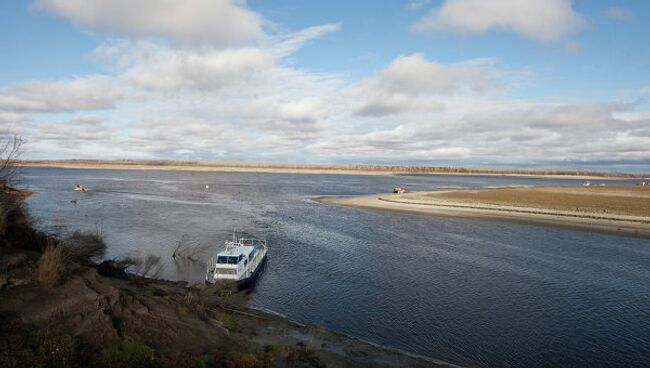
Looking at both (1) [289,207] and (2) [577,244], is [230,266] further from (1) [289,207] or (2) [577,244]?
(1) [289,207]

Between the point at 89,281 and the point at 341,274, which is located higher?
the point at 89,281

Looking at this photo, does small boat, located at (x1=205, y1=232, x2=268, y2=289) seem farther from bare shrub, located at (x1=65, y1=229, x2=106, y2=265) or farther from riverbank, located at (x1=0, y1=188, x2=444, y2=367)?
bare shrub, located at (x1=65, y1=229, x2=106, y2=265)

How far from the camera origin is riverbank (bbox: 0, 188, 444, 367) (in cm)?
1214

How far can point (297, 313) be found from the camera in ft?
76.7

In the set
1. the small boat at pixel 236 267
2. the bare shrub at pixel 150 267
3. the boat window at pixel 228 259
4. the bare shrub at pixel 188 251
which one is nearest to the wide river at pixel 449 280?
the bare shrub at pixel 188 251

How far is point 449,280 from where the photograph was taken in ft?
99.9

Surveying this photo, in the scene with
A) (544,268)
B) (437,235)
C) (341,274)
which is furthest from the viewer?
(437,235)

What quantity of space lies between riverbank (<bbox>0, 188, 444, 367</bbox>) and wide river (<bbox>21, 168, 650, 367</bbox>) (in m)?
3.44

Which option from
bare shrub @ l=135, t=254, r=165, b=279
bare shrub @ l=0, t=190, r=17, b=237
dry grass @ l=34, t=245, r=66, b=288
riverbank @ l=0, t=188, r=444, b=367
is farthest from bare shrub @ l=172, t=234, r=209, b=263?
dry grass @ l=34, t=245, r=66, b=288

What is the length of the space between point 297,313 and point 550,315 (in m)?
13.8

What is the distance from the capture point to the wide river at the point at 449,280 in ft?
67.3

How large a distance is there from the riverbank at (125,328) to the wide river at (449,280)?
11.3 feet

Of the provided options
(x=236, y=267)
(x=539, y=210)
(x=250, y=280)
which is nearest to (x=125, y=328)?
(x=236, y=267)

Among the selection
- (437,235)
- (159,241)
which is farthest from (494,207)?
(159,241)
